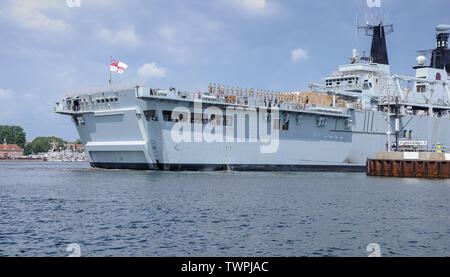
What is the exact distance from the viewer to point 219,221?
19.9m

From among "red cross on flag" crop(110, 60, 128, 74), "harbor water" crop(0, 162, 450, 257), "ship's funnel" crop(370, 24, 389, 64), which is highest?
"ship's funnel" crop(370, 24, 389, 64)

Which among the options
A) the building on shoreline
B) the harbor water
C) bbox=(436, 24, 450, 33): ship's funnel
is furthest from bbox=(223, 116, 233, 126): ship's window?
the building on shoreline

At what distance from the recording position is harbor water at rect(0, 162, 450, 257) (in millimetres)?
15750

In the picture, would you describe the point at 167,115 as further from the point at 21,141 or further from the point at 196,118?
the point at 21,141

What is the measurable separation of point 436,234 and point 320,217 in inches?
168

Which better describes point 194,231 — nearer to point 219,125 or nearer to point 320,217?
point 320,217

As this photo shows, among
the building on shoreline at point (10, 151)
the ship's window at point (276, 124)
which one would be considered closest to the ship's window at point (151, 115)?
the ship's window at point (276, 124)

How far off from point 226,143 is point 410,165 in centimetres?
1537

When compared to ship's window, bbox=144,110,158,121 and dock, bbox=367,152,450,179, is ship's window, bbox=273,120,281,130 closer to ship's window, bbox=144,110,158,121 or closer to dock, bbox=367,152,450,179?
dock, bbox=367,152,450,179

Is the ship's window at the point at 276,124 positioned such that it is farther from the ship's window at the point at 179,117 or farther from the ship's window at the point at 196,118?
the ship's window at the point at 179,117

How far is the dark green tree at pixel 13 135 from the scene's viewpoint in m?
179

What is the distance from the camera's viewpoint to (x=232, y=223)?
19531 mm

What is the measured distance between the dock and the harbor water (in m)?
15.9
